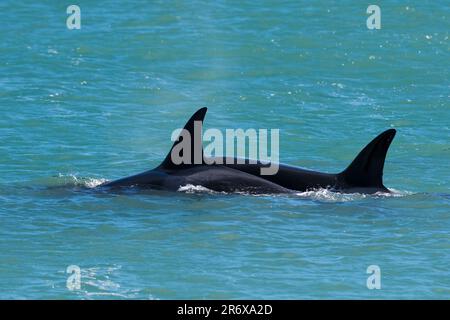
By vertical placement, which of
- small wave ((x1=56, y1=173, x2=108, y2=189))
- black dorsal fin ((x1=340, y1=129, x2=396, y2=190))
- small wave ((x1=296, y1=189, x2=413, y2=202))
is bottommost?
small wave ((x1=296, y1=189, x2=413, y2=202))

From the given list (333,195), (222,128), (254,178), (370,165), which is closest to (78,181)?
(254,178)

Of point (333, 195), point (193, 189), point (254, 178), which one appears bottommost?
point (333, 195)

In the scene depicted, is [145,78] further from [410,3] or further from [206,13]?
[410,3]

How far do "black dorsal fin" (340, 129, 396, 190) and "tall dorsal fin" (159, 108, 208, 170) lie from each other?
1.96 m

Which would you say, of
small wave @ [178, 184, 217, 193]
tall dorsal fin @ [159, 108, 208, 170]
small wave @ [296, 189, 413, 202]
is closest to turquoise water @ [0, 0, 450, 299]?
small wave @ [296, 189, 413, 202]

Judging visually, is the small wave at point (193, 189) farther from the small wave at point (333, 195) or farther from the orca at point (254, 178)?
the small wave at point (333, 195)

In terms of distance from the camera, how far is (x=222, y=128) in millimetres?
21984

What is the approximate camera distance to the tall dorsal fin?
15.7m

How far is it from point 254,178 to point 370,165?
1532 millimetres

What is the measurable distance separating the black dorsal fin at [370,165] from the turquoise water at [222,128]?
0.26m

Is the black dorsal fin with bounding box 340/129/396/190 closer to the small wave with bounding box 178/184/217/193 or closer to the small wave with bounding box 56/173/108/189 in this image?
the small wave with bounding box 178/184/217/193

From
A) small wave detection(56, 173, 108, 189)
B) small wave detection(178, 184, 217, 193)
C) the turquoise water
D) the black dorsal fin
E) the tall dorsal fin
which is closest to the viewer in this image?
the turquoise water

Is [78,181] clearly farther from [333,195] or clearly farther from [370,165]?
[370,165]
